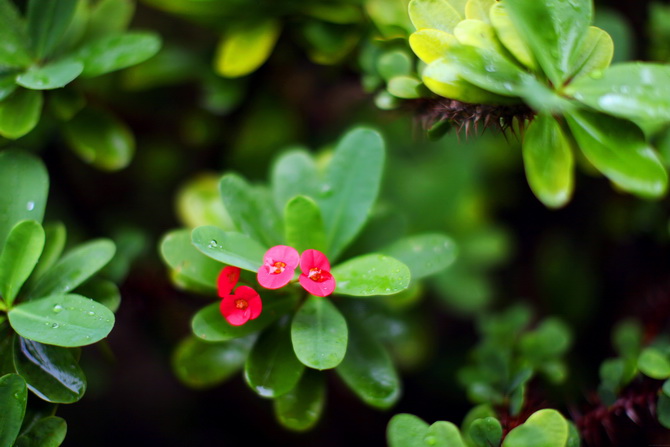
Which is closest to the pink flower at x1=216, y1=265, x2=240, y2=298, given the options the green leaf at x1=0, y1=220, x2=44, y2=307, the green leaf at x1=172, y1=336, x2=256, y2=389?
the green leaf at x1=172, y1=336, x2=256, y2=389

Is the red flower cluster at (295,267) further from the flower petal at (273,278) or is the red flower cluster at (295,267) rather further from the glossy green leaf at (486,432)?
the glossy green leaf at (486,432)

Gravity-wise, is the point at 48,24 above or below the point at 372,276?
above

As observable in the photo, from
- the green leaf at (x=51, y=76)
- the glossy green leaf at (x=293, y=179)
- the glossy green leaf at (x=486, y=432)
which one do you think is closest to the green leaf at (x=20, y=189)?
the green leaf at (x=51, y=76)

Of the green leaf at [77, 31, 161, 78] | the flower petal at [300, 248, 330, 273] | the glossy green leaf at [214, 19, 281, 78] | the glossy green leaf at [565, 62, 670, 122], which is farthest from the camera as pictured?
the glossy green leaf at [214, 19, 281, 78]

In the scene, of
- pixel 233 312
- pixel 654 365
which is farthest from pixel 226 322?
pixel 654 365

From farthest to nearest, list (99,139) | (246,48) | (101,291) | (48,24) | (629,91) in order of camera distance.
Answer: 1. (246,48)
2. (99,139)
3. (48,24)
4. (101,291)
5. (629,91)

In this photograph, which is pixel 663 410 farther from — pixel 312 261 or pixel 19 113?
pixel 19 113

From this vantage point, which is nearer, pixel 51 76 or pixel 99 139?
pixel 51 76

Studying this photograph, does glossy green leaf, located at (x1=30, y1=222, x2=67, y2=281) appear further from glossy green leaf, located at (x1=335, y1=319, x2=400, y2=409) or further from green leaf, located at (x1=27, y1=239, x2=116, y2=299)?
glossy green leaf, located at (x1=335, y1=319, x2=400, y2=409)
